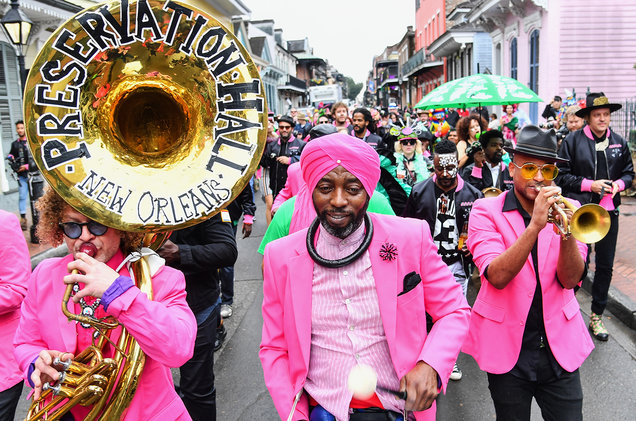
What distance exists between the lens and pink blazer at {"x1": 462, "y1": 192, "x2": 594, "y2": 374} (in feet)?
8.54

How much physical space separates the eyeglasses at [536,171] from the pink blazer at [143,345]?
1725mm

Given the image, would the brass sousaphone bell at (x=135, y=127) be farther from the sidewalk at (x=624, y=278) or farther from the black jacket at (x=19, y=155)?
the black jacket at (x=19, y=155)

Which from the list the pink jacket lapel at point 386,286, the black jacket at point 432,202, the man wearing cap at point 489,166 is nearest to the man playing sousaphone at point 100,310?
the pink jacket lapel at point 386,286

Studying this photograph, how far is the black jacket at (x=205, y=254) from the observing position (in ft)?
9.78

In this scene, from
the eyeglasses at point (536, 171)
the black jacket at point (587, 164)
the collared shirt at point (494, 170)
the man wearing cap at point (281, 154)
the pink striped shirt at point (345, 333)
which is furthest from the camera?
the man wearing cap at point (281, 154)

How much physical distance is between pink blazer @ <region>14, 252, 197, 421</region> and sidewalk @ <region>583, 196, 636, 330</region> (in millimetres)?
4951

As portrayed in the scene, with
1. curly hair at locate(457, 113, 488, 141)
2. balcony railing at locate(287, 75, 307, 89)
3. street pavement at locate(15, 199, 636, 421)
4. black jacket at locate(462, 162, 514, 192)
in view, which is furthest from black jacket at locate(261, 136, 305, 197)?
balcony railing at locate(287, 75, 307, 89)

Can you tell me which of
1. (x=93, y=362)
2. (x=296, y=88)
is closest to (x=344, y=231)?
(x=93, y=362)

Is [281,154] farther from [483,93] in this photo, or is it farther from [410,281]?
[410,281]

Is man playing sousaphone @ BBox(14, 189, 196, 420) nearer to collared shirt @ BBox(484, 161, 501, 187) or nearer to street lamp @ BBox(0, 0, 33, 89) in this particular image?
collared shirt @ BBox(484, 161, 501, 187)

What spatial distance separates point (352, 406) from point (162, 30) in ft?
5.11

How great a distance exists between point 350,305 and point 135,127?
112 cm

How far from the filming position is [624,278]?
258 inches

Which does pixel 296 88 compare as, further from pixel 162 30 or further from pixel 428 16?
pixel 162 30
